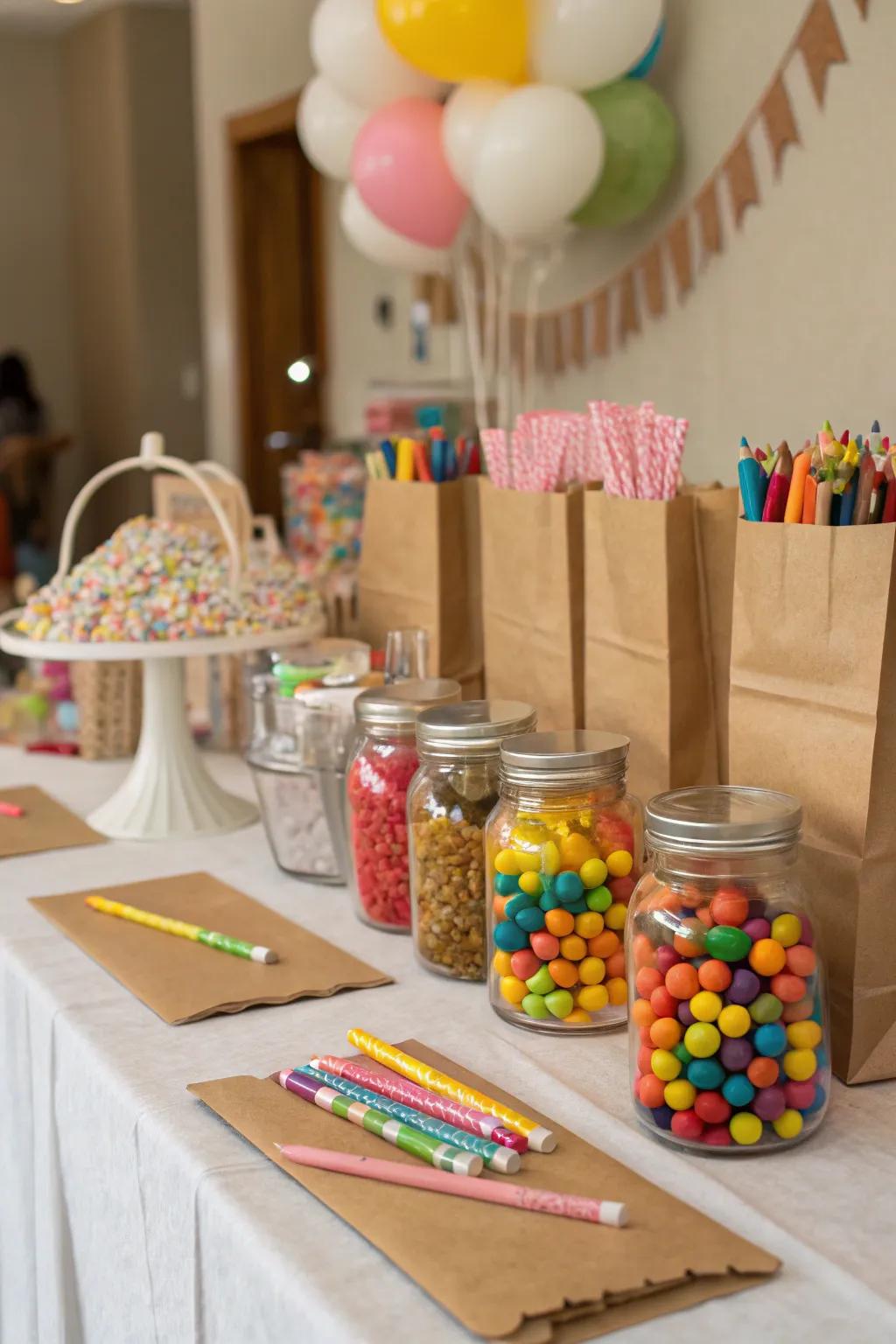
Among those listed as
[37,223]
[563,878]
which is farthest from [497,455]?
[37,223]

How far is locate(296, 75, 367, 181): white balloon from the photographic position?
2.83 meters

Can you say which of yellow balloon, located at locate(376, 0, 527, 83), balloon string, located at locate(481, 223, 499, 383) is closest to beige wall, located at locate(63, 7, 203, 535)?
balloon string, located at locate(481, 223, 499, 383)

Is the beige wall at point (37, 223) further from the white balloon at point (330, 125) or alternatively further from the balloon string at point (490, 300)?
the white balloon at point (330, 125)

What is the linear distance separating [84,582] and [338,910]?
0.50 meters

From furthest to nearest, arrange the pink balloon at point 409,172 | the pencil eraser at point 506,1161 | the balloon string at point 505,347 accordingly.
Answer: the balloon string at point 505,347, the pink balloon at point 409,172, the pencil eraser at point 506,1161

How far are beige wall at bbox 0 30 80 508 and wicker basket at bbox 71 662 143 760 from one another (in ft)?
19.6

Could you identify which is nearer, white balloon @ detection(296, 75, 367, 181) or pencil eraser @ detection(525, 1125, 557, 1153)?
pencil eraser @ detection(525, 1125, 557, 1153)

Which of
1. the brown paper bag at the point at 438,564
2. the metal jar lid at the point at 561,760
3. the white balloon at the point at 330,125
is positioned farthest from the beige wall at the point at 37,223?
the metal jar lid at the point at 561,760

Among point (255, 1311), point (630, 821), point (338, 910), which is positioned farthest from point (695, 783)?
point (255, 1311)

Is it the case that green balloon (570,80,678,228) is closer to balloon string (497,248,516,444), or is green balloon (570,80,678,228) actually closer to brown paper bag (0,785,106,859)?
balloon string (497,248,516,444)

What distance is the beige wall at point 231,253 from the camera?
14.5 feet

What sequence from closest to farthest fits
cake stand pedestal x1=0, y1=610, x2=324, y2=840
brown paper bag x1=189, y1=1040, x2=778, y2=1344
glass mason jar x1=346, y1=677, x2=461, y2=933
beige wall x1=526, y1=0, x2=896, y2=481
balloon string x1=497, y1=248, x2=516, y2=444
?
brown paper bag x1=189, y1=1040, x2=778, y2=1344, glass mason jar x1=346, y1=677, x2=461, y2=933, cake stand pedestal x1=0, y1=610, x2=324, y2=840, beige wall x1=526, y1=0, x2=896, y2=481, balloon string x1=497, y1=248, x2=516, y2=444

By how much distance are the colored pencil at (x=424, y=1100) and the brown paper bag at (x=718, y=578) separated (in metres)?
0.39

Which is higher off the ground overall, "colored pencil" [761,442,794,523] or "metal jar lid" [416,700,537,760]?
"colored pencil" [761,442,794,523]
